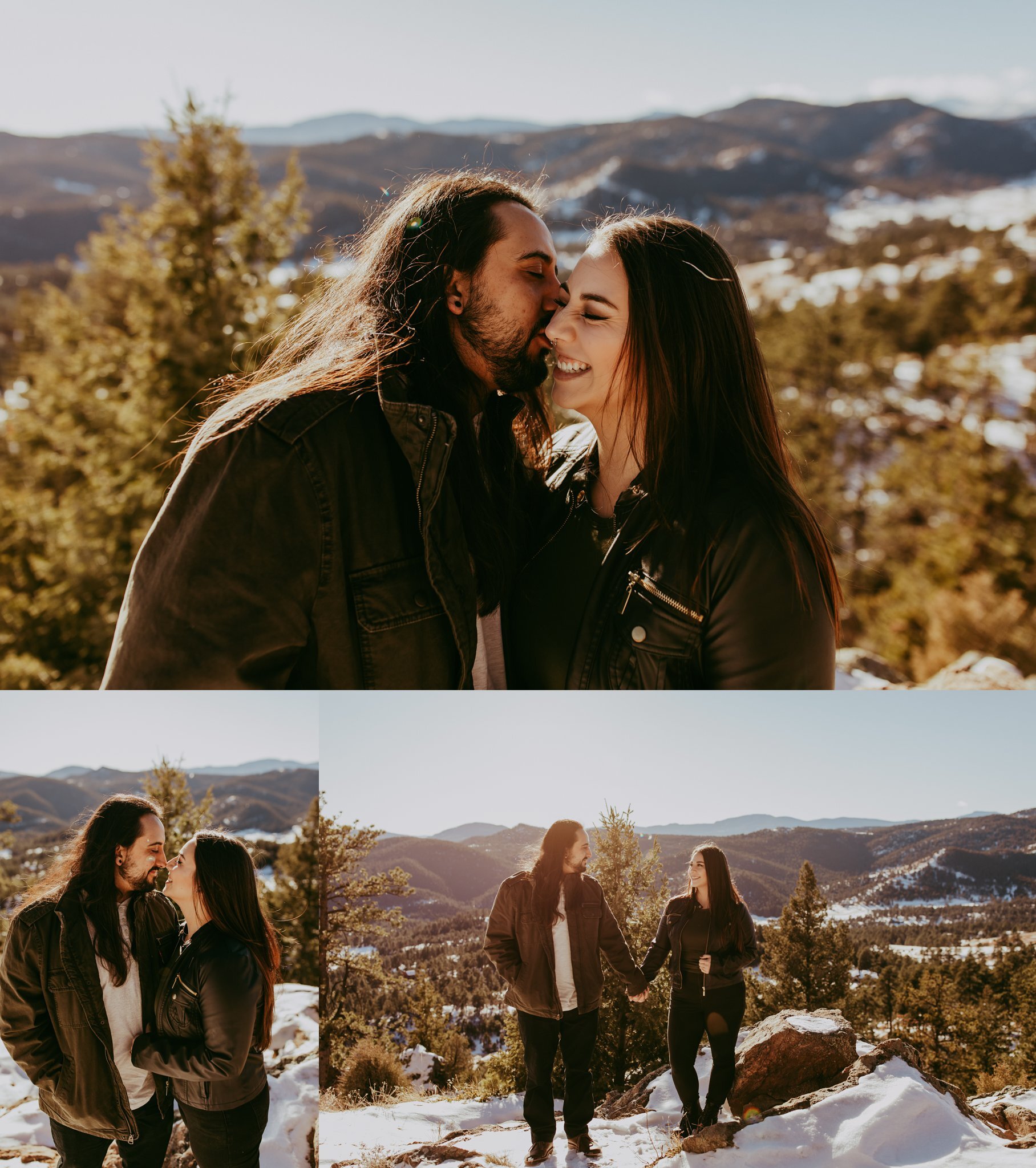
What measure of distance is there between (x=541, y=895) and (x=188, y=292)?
897 cm

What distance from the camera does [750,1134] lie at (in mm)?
1605

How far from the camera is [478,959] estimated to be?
1.65 metres

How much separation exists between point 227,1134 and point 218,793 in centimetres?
64

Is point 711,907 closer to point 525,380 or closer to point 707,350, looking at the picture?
point 707,350

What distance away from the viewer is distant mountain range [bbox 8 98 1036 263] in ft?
111

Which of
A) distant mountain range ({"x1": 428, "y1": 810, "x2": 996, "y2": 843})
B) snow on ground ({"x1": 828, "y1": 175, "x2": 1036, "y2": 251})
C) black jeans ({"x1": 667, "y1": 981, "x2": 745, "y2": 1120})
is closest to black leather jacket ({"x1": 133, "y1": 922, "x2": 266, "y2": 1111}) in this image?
distant mountain range ({"x1": 428, "y1": 810, "x2": 996, "y2": 843})

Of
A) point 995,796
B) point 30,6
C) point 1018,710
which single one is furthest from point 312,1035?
point 30,6

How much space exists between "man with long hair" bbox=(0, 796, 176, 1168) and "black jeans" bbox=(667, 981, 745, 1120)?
0.98 m

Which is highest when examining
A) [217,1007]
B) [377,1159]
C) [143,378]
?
[143,378]

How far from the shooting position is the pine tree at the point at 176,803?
1628 mm

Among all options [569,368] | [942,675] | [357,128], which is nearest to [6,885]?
[569,368]

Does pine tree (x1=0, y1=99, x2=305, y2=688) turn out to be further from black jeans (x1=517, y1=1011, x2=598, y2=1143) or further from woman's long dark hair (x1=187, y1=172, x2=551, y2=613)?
black jeans (x1=517, y1=1011, x2=598, y2=1143)

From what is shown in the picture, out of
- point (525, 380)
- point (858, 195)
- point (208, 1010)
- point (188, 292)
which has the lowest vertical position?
point (208, 1010)

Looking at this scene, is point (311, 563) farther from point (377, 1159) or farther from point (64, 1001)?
point (377, 1159)
